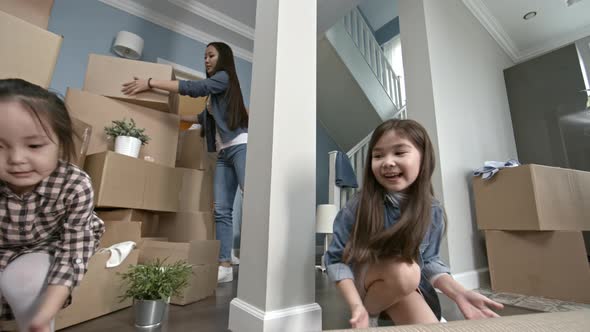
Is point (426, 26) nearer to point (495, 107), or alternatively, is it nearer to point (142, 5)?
point (495, 107)

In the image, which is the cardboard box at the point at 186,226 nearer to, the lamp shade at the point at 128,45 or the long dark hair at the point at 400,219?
the long dark hair at the point at 400,219

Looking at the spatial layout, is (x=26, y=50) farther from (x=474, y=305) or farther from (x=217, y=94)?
(x=474, y=305)

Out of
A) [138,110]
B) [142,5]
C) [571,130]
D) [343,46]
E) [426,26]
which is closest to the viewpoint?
[138,110]

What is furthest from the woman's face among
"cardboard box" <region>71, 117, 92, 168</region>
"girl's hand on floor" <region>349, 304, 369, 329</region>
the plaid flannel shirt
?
"girl's hand on floor" <region>349, 304, 369, 329</region>

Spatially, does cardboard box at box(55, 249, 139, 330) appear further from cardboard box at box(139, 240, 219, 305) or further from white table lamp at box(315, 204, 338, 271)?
white table lamp at box(315, 204, 338, 271)

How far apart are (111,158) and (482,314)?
4.29 ft

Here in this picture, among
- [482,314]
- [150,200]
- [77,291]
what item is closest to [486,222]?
[482,314]

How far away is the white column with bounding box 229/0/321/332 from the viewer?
80 cm

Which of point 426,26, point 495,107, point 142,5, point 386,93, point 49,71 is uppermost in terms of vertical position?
point 142,5

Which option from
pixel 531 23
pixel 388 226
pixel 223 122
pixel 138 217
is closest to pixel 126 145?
pixel 138 217

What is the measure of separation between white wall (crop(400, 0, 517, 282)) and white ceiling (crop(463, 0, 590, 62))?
1.00 ft

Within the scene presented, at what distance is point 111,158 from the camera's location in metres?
1.16

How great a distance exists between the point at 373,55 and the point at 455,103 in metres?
1.94

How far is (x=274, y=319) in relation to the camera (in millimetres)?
764
